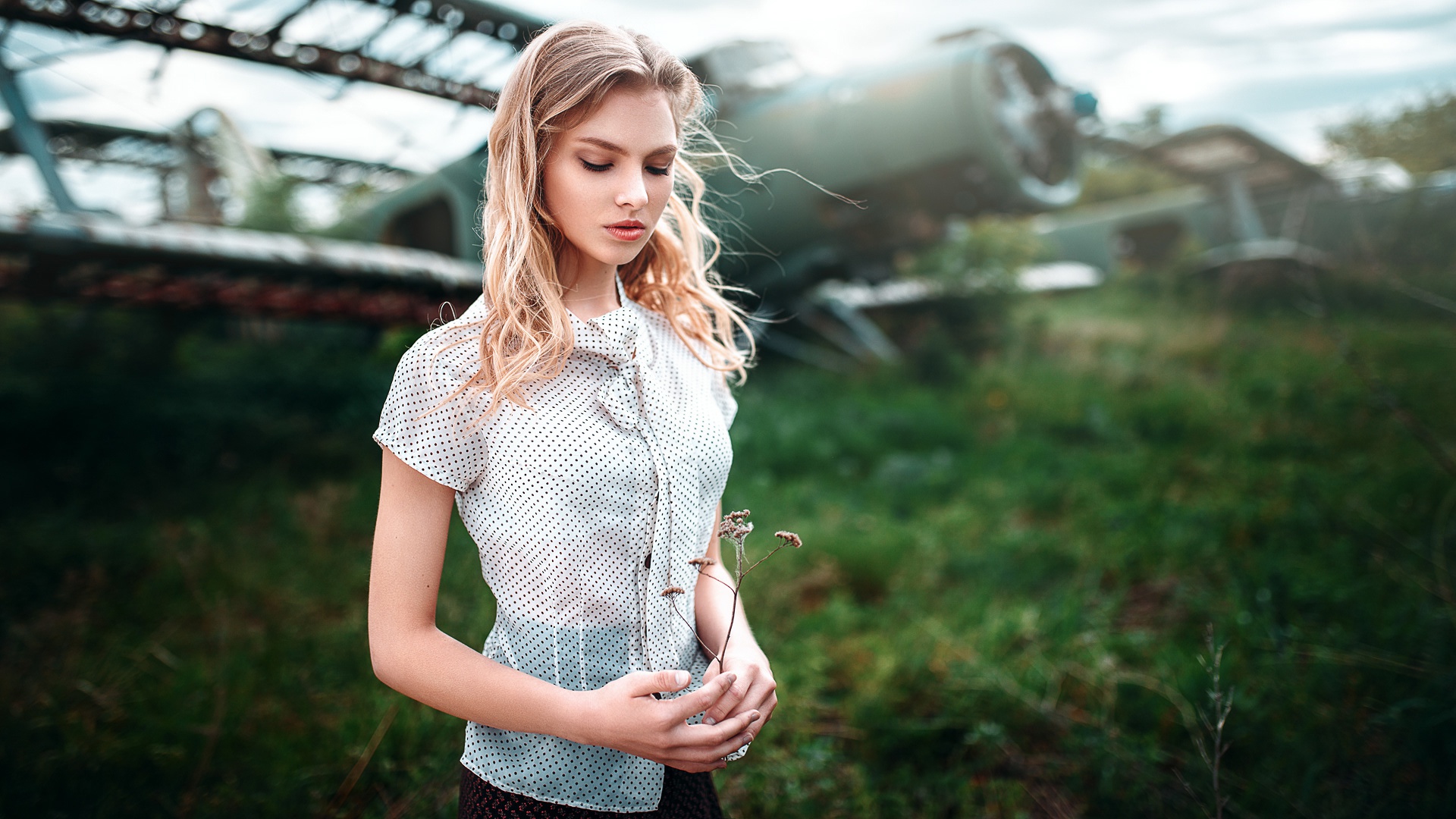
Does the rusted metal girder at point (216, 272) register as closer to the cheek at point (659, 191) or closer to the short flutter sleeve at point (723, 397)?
the short flutter sleeve at point (723, 397)

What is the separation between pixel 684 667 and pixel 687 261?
63 cm

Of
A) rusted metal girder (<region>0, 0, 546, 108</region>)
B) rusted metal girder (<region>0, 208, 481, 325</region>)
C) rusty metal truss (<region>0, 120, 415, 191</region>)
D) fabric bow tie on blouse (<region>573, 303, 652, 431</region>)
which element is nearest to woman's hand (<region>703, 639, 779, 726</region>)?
fabric bow tie on blouse (<region>573, 303, 652, 431</region>)

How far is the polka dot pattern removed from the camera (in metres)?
0.93

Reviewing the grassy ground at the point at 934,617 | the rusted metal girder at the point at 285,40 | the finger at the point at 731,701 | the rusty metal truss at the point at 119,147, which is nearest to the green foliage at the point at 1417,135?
the grassy ground at the point at 934,617

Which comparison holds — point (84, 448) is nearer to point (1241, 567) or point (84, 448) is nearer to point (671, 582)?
point (671, 582)

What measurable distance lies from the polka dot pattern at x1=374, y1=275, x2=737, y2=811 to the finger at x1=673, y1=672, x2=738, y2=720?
189mm

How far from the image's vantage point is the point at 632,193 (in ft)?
3.10

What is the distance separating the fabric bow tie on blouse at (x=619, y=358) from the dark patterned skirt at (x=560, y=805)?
0.50m

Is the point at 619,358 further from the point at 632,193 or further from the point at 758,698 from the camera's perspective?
the point at 758,698

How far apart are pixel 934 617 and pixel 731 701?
8.19 ft

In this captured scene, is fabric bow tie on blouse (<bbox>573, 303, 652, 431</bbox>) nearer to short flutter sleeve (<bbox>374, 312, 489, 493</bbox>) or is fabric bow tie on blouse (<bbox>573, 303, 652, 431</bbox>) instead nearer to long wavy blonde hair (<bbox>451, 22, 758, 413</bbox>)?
long wavy blonde hair (<bbox>451, 22, 758, 413</bbox>)

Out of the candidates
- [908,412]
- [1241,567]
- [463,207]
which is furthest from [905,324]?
[1241,567]

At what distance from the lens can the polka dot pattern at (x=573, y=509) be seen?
927mm

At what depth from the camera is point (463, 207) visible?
756 cm
